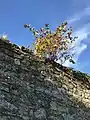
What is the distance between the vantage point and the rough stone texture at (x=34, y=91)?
605 cm

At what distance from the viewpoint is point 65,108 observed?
22.6ft

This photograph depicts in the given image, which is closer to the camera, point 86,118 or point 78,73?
point 86,118

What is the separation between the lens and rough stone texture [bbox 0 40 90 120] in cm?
605

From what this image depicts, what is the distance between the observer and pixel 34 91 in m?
6.46

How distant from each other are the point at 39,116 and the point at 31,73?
33.5 inches

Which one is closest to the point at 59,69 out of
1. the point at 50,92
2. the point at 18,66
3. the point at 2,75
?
the point at 50,92

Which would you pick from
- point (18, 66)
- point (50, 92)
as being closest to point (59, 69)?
point (50, 92)

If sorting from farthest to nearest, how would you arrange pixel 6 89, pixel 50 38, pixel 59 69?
pixel 50 38 → pixel 59 69 → pixel 6 89

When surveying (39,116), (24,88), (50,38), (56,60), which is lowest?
(39,116)

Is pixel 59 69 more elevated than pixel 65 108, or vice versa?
pixel 59 69

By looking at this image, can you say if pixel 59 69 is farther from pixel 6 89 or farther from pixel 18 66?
pixel 6 89

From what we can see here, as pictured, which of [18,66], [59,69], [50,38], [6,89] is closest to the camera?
[6,89]

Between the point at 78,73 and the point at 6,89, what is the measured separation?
7.63 ft

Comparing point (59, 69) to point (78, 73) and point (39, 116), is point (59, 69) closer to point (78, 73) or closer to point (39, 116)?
point (78, 73)
